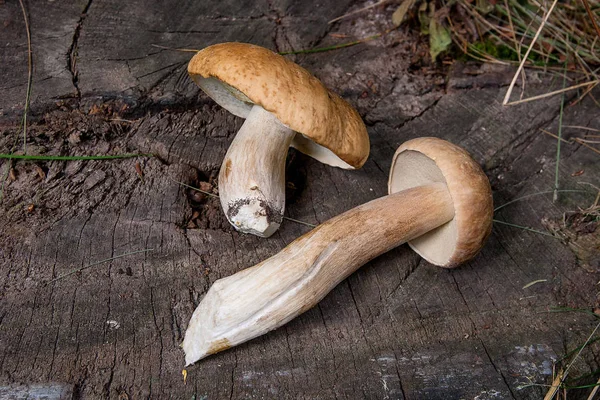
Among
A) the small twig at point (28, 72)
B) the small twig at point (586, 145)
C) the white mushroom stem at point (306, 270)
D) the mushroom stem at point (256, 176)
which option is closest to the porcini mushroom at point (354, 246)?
the white mushroom stem at point (306, 270)

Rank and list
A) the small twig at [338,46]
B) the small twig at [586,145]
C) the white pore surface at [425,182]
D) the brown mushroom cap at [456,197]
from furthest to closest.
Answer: the small twig at [338,46]
the small twig at [586,145]
the white pore surface at [425,182]
the brown mushroom cap at [456,197]

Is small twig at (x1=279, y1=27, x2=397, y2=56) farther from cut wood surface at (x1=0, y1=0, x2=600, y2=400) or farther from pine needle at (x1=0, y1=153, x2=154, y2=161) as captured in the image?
pine needle at (x1=0, y1=153, x2=154, y2=161)

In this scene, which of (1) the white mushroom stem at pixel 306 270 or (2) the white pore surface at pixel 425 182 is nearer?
(1) the white mushroom stem at pixel 306 270

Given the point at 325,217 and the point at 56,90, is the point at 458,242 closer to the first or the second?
the point at 325,217

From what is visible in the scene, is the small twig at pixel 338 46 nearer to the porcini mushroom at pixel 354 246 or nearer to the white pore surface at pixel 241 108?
the white pore surface at pixel 241 108

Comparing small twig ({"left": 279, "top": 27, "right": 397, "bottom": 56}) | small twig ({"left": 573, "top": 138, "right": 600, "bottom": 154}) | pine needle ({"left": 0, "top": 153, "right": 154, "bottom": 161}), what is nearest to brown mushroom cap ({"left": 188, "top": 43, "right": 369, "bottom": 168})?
pine needle ({"left": 0, "top": 153, "right": 154, "bottom": 161})

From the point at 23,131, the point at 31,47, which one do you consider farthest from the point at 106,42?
the point at 23,131
